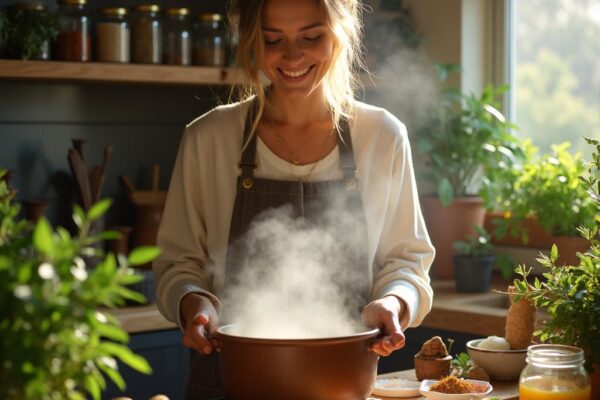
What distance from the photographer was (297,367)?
1578mm

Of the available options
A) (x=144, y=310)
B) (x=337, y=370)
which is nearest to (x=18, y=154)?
(x=144, y=310)

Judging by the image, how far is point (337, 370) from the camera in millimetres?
1599

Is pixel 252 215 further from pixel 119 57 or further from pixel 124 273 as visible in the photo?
pixel 119 57

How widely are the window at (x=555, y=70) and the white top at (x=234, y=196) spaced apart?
1.77 metres

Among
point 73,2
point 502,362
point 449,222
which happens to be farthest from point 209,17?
point 502,362

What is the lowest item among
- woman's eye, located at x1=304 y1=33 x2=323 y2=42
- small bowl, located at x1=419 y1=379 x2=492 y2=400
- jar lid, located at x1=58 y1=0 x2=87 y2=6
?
small bowl, located at x1=419 y1=379 x2=492 y2=400

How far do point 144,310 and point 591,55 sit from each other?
6.10 ft

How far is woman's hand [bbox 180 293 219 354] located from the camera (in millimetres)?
1762

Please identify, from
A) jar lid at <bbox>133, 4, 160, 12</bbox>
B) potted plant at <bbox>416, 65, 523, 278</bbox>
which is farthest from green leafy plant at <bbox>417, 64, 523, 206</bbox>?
jar lid at <bbox>133, 4, 160, 12</bbox>

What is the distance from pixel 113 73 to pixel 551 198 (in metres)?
1.55

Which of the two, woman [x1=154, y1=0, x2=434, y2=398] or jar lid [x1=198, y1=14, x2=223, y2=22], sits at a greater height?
jar lid [x1=198, y1=14, x2=223, y2=22]

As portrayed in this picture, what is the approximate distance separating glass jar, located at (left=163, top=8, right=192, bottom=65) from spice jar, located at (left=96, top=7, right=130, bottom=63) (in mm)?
170

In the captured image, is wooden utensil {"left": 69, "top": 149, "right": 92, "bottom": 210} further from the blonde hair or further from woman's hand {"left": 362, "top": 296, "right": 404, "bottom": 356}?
woman's hand {"left": 362, "top": 296, "right": 404, "bottom": 356}

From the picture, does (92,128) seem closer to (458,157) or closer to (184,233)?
(458,157)
